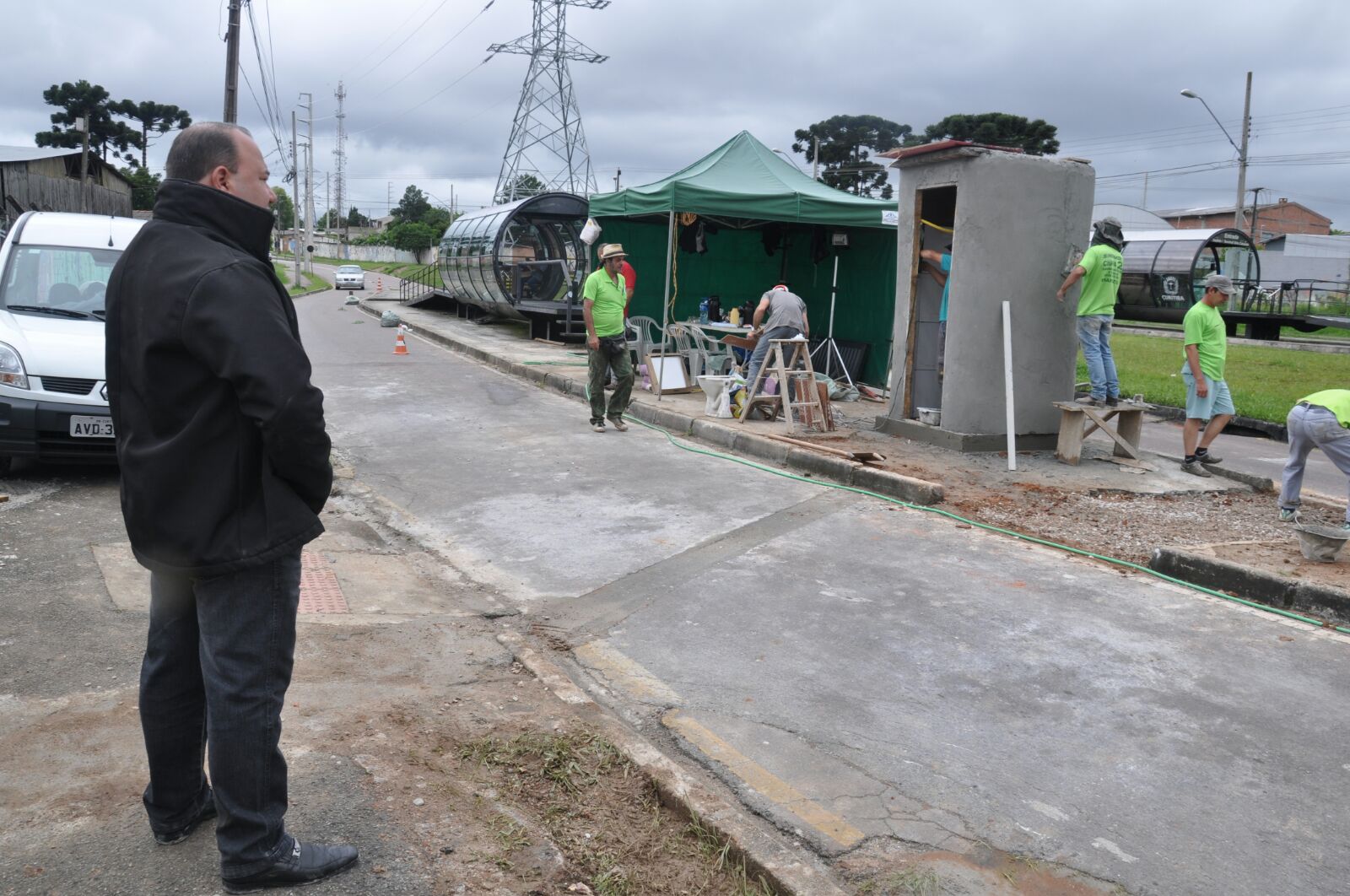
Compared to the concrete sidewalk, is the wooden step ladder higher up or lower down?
higher up

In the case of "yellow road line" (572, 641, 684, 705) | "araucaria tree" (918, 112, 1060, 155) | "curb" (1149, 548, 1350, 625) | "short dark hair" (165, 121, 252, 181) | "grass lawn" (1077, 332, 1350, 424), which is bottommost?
"yellow road line" (572, 641, 684, 705)

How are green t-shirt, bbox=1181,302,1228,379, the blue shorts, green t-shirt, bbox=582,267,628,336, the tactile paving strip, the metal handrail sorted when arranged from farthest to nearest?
the metal handrail < green t-shirt, bbox=582,267,628,336 < the blue shorts < green t-shirt, bbox=1181,302,1228,379 < the tactile paving strip

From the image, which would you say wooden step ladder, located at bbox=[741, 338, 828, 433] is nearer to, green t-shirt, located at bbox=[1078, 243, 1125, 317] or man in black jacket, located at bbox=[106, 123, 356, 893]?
green t-shirt, located at bbox=[1078, 243, 1125, 317]

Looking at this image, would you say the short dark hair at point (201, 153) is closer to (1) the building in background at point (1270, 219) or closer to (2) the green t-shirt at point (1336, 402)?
(2) the green t-shirt at point (1336, 402)

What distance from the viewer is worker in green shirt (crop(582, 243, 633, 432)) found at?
11.2 meters

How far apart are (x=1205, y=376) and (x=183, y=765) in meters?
9.22

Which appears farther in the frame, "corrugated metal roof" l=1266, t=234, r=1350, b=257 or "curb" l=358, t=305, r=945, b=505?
"corrugated metal roof" l=1266, t=234, r=1350, b=257

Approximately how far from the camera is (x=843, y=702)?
14.8 feet

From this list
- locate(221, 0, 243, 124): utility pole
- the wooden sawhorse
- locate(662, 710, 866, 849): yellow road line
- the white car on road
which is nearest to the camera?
locate(662, 710, 866, 849): yellow road line

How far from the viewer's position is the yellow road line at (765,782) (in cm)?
345

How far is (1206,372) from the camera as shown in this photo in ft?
31.2

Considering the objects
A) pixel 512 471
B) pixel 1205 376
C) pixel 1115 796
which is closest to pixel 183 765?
pixel 1115 796

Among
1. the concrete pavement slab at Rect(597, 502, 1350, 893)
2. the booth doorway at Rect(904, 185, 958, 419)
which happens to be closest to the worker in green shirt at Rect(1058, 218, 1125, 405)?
the booth doorway at Rect(904, 185, 958, 419)

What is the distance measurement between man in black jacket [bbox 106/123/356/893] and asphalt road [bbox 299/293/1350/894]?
5.72ft
